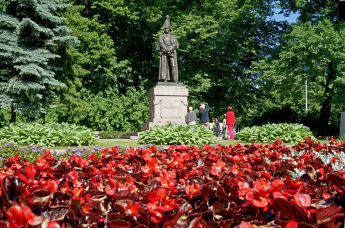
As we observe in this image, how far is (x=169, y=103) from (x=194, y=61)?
11.3 m

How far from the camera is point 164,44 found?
1556 centimetres

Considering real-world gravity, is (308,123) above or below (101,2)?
below

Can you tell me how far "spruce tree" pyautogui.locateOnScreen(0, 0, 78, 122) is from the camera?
15508 mm

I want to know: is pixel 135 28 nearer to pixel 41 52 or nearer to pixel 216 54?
pixel 216 54

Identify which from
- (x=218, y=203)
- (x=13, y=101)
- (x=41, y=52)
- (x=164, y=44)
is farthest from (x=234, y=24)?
(x=218, y=203)

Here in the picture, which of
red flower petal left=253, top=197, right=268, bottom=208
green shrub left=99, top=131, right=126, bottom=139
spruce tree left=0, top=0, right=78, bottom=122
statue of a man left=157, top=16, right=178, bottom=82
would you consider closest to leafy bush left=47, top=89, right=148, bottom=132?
green shrub left=99, top=131, right=126, bottom=139

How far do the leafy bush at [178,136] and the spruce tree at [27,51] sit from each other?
7363 millimetres

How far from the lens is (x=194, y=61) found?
25.7 metres

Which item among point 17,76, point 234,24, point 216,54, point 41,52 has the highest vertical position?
point 234,24

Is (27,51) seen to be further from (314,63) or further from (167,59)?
(314,63)

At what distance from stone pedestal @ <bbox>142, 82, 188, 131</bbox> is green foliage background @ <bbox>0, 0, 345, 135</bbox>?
640cm

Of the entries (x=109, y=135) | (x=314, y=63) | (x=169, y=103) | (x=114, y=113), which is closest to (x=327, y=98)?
(x=314, y=63)

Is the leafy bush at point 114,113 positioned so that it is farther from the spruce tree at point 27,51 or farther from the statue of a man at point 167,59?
the statue of a man at point 167,59

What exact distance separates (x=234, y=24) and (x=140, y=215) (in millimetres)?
24699
